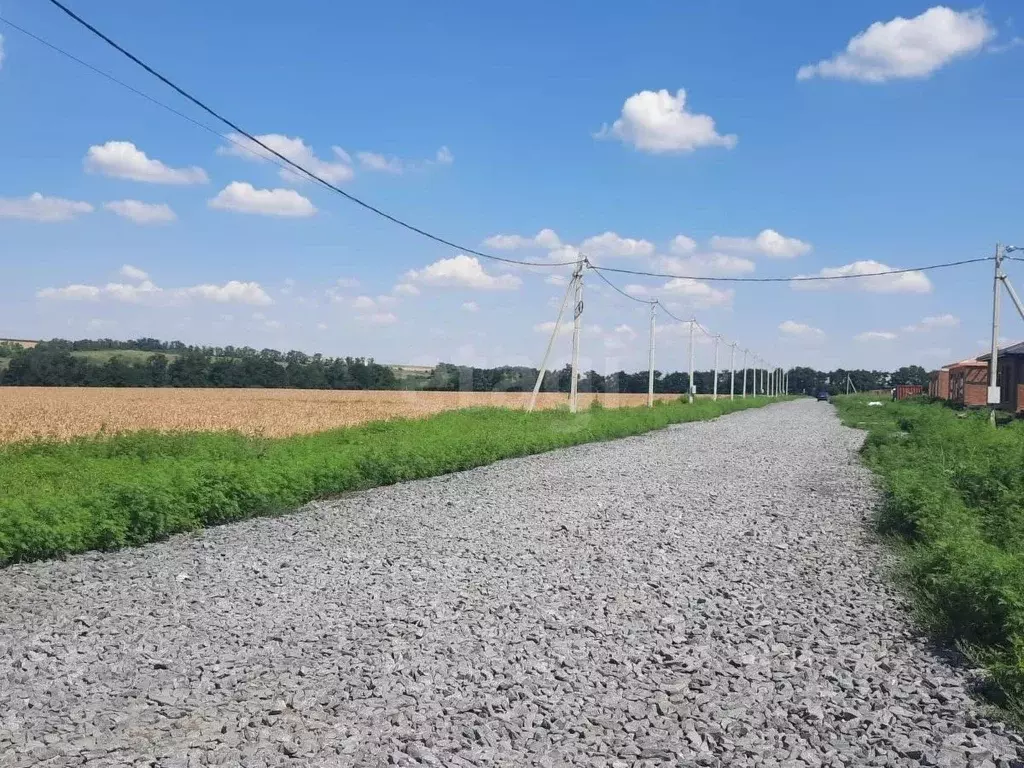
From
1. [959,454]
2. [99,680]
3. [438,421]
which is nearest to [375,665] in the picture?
[99,680]

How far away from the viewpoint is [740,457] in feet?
59.6

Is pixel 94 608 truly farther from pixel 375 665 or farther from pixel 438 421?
pixel 438 421

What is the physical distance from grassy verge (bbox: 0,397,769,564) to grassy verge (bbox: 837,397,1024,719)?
7.14m

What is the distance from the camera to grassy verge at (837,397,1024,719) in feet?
16.4

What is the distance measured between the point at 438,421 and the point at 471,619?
15.5 metres

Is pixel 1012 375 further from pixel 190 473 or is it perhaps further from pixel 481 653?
pixel 481 653

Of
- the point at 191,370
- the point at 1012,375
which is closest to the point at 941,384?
the point at 1012,375

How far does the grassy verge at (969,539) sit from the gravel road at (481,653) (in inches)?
11.4

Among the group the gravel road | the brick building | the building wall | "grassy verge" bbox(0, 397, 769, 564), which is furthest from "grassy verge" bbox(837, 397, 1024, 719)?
the building wall

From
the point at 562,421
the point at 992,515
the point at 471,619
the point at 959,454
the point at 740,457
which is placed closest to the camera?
the point at 471,619

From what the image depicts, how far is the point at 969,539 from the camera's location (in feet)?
22.9

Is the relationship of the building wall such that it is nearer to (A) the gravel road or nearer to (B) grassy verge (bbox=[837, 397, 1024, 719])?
(B) grassy verge (bbox=[837, 397, 1024, 719])

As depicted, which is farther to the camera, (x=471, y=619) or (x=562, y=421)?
(x=562, y=421)

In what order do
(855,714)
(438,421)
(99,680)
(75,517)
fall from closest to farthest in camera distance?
(855,714), (99,680), (75,517), (438,421)
